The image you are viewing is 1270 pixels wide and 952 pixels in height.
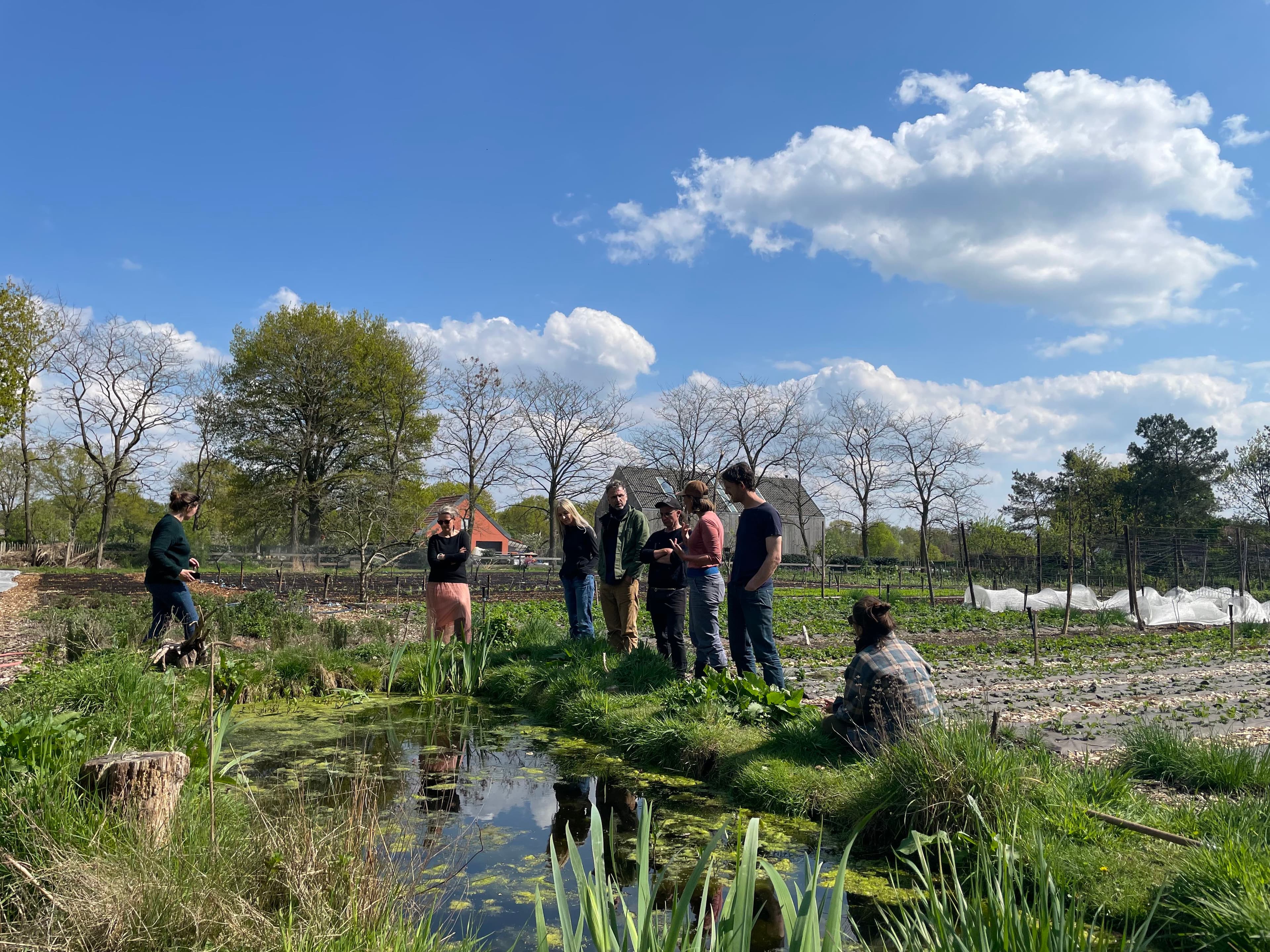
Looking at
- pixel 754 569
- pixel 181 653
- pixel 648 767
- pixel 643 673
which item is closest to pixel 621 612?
pixel 643 673

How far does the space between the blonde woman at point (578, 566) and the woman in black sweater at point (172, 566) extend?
311 centimetres

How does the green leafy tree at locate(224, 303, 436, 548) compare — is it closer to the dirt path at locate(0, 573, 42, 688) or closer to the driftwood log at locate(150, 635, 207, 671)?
the dirt path at locate(0, 573, 42, 688)

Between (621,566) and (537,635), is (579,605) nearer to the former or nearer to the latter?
(537,635)

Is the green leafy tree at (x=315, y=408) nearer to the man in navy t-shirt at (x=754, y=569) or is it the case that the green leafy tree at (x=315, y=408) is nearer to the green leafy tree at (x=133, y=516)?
the green leafy tree at (x=133, y=516)

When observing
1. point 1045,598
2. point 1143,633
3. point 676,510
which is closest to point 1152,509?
point 1045,598

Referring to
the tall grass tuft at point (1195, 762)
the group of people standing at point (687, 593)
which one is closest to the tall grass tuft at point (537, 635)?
the group of people standing at point (687, 593)

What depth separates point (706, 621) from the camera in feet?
21.7

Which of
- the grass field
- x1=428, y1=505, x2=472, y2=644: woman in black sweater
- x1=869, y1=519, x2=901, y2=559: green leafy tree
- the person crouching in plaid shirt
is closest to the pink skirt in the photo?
x1=428, y1=505, x2=472, y2=644: woman in black sweater

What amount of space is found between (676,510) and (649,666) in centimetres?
134

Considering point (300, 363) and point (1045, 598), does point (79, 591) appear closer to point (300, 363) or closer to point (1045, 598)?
point (300, 363)

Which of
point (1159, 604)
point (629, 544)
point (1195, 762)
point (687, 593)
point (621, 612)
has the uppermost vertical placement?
point (629, 544)

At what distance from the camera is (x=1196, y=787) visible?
457cm

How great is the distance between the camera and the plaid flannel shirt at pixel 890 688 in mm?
4457

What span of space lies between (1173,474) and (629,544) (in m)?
46.5
